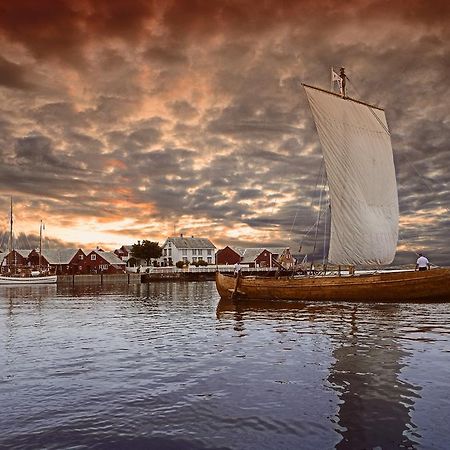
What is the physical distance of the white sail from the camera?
38.3 meters

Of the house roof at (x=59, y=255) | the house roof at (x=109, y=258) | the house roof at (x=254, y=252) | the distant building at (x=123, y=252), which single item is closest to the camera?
the house roof at (x=59, y=255)

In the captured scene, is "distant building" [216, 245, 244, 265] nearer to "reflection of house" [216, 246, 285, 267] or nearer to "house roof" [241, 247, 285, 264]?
"reflection of house" [216, 246, 285, 267]

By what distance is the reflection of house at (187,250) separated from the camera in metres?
127

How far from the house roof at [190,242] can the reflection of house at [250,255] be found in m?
4.23

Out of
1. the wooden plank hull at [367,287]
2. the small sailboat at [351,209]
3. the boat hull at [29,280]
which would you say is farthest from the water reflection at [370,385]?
the boat hull at [29,280]

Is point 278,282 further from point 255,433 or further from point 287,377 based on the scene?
point 255,433

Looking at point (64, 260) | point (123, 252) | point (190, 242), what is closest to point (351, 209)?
point (190, 242)

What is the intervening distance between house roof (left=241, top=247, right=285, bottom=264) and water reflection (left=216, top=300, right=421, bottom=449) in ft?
332

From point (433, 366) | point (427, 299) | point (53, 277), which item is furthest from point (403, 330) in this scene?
point (53, 277)

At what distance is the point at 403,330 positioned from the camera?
19828 mm

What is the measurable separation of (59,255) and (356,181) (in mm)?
95571

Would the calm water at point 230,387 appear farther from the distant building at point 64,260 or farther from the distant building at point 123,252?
the distant building at point 123,252

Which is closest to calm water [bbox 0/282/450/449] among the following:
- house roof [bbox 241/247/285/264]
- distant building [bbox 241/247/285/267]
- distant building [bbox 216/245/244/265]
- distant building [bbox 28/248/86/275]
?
distant building [bbox 28/248/86/275]

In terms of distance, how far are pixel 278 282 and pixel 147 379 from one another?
26.4 metres
